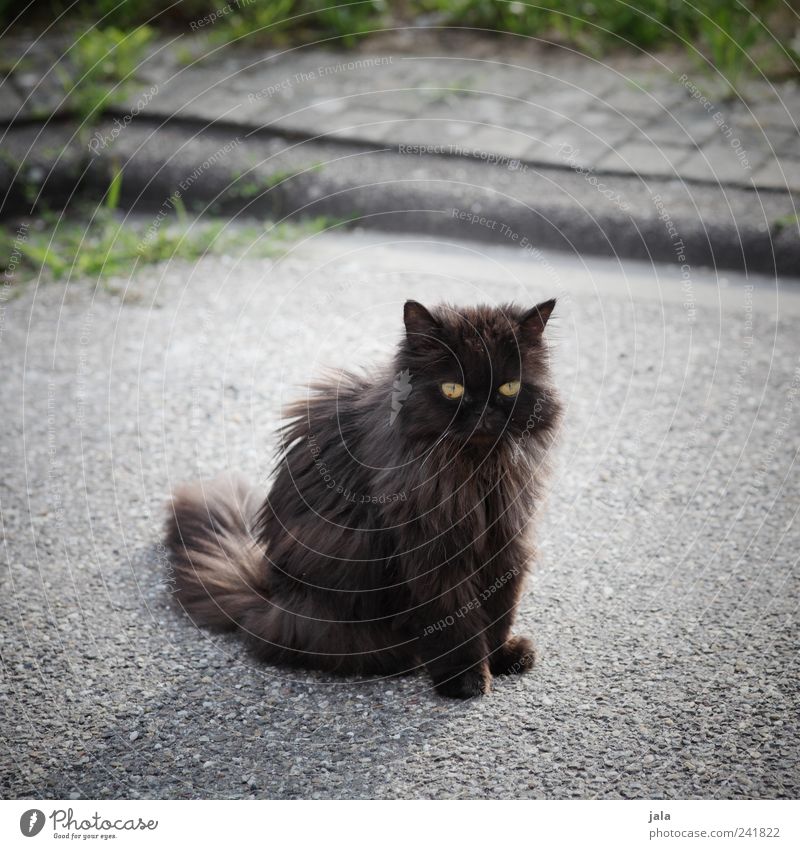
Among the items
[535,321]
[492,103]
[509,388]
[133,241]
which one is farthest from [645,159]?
[509,388]

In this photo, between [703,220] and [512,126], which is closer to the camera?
[703,220]

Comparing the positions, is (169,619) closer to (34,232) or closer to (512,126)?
(34,232)

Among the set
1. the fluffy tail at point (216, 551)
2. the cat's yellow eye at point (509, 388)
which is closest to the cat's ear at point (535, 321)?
the cat's yellow eye at point (509, 388)

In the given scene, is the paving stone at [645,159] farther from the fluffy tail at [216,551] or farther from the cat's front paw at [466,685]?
the cat's front paw at [466,685]

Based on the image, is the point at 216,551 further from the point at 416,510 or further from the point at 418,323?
the point at 418,323

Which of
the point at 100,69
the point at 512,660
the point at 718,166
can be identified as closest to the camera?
the point at 512,660

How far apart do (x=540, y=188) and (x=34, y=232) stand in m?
2.56

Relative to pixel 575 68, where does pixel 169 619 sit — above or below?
below

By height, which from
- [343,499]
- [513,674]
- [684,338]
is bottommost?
[513,674]

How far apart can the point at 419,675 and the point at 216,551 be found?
2.13 ft

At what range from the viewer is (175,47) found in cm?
565

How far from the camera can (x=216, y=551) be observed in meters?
2.46

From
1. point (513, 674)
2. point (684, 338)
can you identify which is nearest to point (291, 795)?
point (513, 674)

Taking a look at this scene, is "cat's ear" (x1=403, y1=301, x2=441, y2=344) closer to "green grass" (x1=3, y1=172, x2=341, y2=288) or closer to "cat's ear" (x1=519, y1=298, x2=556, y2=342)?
"cat's ear" (x1=519, y1=298, x2=556, y2=342)
